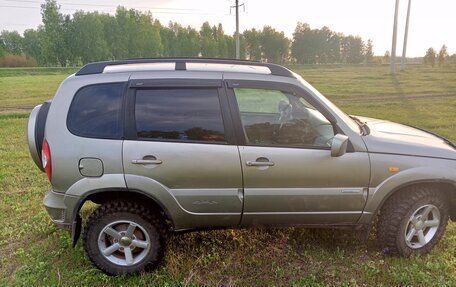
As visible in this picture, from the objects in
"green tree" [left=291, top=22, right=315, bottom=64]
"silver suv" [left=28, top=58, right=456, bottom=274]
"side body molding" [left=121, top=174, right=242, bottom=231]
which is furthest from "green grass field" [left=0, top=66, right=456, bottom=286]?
"green tree" [left=291, top=22, right=315, bottom=64]

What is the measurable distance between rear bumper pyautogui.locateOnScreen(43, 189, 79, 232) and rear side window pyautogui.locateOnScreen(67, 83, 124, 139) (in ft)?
1.87

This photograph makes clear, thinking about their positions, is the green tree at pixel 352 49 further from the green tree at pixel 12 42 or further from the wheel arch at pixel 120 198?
the wheel arch at pixel 120 198

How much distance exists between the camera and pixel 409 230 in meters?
3.28

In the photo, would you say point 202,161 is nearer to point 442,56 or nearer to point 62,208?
point 62,208

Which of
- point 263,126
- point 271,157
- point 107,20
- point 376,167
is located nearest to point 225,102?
point 263,126

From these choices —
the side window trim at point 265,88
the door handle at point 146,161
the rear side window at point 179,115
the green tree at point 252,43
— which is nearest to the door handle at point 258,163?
the side window trim at point 265,88

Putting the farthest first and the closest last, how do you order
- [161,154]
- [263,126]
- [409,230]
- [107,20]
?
[107,20] < [409,230] < [263,126] < [161,154]

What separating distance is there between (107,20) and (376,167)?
80.0 metres

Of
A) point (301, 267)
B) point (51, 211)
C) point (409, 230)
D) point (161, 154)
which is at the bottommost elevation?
point (301, 267)

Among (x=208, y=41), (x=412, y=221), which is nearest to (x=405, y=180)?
(x=412, y=221)

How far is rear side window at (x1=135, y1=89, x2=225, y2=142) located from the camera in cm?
289

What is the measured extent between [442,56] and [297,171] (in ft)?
170

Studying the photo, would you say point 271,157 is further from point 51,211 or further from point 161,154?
point 51,211

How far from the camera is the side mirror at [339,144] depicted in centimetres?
279
